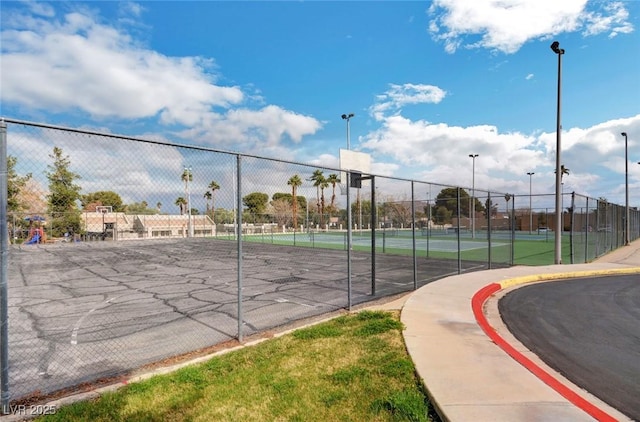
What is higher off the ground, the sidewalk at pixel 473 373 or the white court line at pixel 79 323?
the sidewalk at pixel 473 373

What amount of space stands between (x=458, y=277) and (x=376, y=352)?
7.46 metres

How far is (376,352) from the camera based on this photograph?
5.12m

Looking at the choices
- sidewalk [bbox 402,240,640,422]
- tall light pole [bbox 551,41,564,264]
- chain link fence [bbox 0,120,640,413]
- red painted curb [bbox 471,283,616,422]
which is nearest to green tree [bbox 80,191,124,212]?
chain link fence [bbox 0,120,640,413]

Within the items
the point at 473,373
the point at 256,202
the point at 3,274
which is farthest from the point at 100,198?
the point at 473,373

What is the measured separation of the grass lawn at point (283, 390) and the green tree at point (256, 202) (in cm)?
292

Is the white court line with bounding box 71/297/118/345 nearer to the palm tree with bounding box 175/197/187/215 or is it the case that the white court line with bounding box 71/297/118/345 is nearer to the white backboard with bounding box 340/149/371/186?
the palm tree with bounding box 175/197/187/215

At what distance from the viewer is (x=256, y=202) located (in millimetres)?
9133

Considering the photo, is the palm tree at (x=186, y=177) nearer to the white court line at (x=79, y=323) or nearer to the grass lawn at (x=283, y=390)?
the grass lawn at (x=283, y=390)

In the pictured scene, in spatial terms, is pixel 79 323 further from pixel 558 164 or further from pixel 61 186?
pixel 558 164

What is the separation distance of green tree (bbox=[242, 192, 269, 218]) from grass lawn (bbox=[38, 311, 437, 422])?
9.59ft

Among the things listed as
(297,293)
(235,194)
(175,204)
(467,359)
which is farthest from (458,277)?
(175,204)

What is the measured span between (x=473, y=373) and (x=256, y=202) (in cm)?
626

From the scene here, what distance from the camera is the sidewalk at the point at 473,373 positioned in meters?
3.50

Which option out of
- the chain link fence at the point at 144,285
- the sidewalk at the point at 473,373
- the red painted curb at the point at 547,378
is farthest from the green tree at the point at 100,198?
the red painted curb at the point at 547,378
